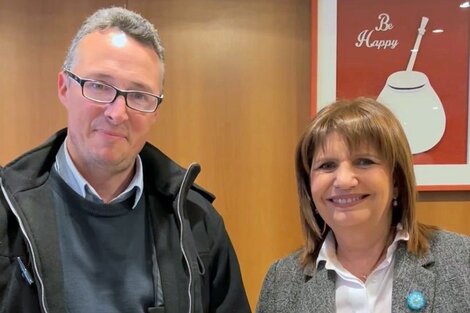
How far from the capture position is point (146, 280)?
125 cm

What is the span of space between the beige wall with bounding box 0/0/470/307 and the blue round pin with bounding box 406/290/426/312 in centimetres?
93

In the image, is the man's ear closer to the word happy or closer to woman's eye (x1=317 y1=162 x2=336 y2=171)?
woman's eye (x1=317 y1=162 x2=336 y2=171)

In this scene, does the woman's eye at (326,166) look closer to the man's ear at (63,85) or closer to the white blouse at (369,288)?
the white blouse at (369,288)

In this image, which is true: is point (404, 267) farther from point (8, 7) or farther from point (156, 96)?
point (8, 7)

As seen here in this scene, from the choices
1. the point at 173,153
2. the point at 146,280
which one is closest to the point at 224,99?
the point at 173,153

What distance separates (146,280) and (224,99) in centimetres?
105

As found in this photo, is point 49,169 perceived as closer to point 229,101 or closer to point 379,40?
point 229,101

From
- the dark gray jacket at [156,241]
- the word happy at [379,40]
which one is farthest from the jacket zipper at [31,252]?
the word happy at [379,40]

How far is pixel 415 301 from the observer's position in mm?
1232

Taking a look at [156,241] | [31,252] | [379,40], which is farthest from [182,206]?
[379,40]

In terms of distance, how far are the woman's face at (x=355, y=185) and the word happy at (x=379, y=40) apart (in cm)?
87

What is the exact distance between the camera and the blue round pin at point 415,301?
48.4 inches

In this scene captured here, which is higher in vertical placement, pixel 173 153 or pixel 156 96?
pixel 156 96

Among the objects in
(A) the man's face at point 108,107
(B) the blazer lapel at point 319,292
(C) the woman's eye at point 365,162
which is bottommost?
(B) the blazer lapel at point 319,292
